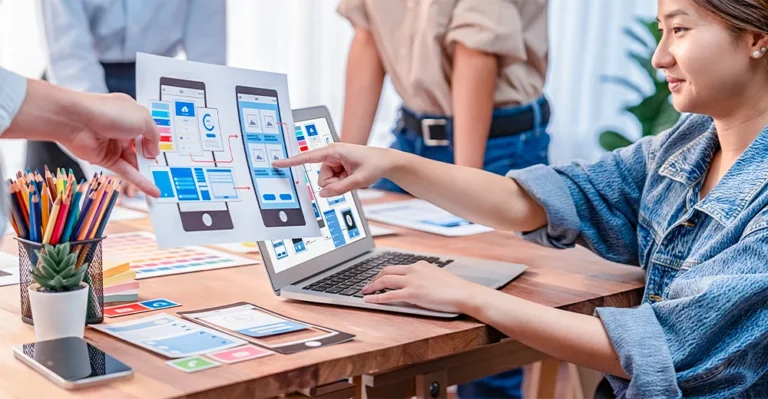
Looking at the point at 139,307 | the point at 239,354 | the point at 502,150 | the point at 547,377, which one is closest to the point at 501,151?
the point at 502,150

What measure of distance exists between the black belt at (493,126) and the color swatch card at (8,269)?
109 cm

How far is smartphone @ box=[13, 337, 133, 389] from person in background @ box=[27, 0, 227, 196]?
1122 millimetres

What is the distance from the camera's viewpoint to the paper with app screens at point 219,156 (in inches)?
42.3

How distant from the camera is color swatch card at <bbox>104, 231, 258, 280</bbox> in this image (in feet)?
4.39

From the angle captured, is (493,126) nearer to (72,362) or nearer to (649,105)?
(649,105)

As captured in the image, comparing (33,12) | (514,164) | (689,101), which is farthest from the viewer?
(33,12)

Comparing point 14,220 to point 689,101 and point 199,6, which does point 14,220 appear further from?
point 199,6

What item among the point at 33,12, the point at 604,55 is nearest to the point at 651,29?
the point at 604,55

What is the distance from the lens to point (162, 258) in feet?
4.63

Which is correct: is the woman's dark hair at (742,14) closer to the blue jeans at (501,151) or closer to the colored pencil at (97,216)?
the colored pencil at (97,216)

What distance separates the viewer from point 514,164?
221cm

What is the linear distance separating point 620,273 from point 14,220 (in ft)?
2.87

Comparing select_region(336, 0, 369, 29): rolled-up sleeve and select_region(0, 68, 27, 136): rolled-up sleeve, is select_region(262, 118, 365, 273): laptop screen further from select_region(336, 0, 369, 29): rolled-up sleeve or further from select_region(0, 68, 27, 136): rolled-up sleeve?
select_region(336, 0, 369, 29): rolled-up sleeve

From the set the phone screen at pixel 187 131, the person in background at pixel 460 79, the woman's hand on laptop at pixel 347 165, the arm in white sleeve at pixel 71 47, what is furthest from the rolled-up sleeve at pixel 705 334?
the arm in white sleeve at pixel 71 47
